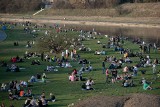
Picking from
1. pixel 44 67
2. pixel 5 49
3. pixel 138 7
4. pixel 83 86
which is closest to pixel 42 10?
pixel 138 7

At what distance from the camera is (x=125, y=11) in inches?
3455

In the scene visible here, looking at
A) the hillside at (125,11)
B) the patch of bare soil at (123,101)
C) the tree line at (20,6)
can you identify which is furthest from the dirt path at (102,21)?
the patch of bare soil at (123,101)

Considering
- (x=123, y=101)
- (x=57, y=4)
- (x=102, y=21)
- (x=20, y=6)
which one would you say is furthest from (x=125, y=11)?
(x=123, y=101)

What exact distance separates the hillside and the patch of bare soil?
6514cm

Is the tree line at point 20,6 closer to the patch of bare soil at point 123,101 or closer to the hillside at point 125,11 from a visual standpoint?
the hillside at point 125,11

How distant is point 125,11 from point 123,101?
2792 inches

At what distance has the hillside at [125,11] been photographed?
276 ft

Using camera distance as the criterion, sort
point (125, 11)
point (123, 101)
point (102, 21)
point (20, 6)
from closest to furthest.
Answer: point (123, 101)
point (102, 21)
point (125, 11)
point (20, 6)

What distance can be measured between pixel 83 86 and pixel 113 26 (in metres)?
53.5

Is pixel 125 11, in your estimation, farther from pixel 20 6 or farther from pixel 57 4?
pixel 20 6

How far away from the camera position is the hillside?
276ft

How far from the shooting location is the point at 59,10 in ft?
328

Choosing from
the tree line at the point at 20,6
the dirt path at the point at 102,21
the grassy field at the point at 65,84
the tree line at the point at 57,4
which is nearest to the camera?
the grassy field at the point at 65,84

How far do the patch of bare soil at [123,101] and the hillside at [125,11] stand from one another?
65.1 metres
